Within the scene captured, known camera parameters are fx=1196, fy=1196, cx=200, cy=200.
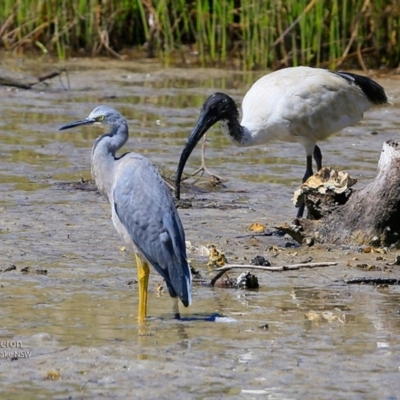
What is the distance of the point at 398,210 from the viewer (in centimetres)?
699

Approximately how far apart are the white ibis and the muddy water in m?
0.43

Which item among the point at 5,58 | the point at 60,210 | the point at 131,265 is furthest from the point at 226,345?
the point at 5,58

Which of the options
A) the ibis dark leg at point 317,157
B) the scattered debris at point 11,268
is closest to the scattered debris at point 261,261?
the scattered debris at point 11,268

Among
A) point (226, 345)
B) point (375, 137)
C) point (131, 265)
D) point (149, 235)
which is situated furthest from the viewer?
point (375, 137)

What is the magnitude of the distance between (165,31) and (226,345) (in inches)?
375

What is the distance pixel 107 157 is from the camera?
229 inches

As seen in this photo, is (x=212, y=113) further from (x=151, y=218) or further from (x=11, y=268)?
(x=151, y=218)

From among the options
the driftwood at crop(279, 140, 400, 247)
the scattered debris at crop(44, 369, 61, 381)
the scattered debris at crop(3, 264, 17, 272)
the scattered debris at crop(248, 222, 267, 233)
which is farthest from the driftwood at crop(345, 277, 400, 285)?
the scattered debris at crop(44, 369, 61, 381)

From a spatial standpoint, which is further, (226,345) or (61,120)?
(61,120)

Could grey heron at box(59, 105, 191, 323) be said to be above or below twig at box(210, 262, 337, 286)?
above

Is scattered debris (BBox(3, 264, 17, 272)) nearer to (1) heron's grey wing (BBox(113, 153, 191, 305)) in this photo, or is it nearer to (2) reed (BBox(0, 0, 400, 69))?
(1) heron's grey wing (BBox(113, 153, 191, 305))

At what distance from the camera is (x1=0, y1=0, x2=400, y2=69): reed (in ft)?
43.0

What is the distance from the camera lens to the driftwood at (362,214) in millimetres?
6930

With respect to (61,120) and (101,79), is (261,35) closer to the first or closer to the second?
(101,79)
